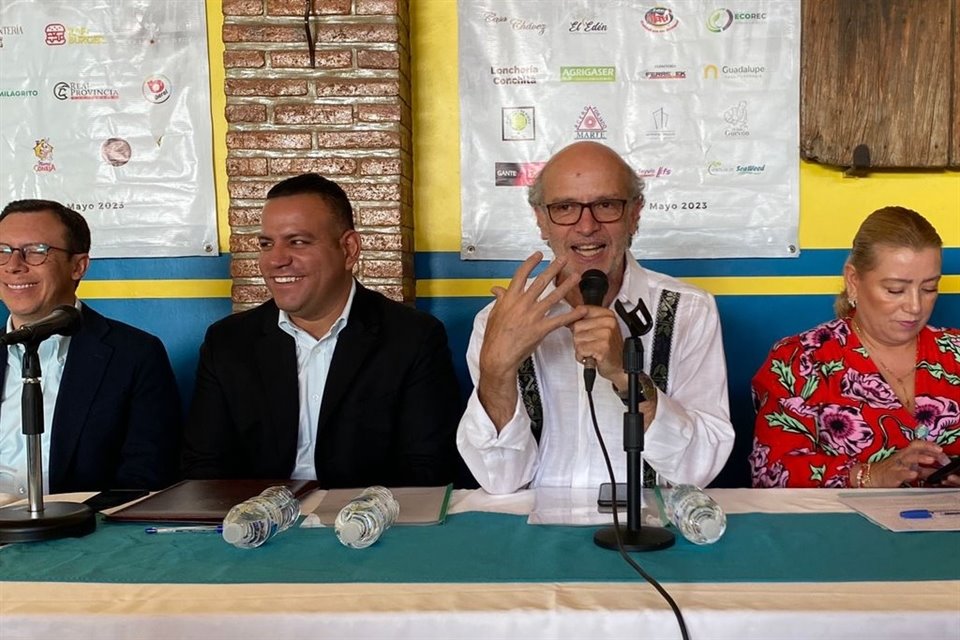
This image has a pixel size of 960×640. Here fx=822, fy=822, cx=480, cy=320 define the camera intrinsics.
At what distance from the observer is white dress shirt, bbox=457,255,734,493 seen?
1801 mm

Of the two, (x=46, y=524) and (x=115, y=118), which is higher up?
(x=115, y=118)

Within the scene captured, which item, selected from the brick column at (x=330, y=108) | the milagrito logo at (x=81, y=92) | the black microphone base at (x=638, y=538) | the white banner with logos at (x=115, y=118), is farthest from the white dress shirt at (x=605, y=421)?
the milagrito logo at (x=81, y=92)

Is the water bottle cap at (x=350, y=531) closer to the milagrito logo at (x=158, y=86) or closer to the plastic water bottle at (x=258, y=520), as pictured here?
the plastic water bottle at (x=258, y=520)

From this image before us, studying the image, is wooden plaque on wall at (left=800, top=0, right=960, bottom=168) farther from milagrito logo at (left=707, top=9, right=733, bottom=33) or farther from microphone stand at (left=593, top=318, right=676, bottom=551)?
microphone stand at (left=593, top=318, right=676, bottom=551)

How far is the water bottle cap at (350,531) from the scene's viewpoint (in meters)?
1.33

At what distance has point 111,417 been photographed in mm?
2373

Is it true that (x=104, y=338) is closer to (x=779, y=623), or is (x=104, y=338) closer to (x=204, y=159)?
(x=204, y=159)

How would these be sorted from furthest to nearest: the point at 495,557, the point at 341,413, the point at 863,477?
the point at 341,413 < the point at 863,477 < the point at 495,557

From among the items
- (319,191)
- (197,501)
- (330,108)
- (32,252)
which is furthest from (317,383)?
(330,108)

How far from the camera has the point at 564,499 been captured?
168cm

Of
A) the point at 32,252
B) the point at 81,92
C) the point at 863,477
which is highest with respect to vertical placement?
the point at 81,92

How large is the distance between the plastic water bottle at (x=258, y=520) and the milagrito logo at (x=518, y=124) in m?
1.90

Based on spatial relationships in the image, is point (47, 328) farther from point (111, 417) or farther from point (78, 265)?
point (78, 265)

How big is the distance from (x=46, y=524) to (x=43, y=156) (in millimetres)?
2144
